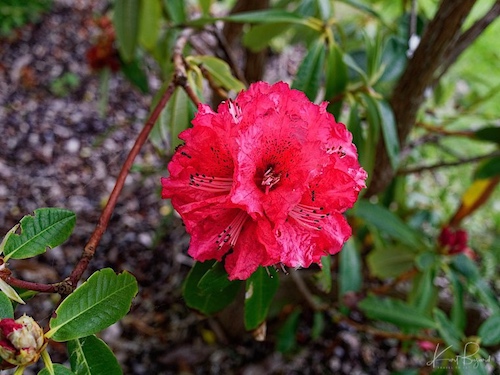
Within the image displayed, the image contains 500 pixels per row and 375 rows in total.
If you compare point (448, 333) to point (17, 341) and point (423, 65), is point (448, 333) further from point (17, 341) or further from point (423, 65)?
point (17, 341)

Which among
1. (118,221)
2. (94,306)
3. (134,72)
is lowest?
(118,221)

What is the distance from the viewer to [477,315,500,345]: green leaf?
107 centimetres

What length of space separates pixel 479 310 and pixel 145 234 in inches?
46.3

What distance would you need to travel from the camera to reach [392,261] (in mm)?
1430

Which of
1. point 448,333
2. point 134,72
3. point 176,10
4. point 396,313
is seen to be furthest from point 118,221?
point 448,333

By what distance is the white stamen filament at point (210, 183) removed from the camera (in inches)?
24.1

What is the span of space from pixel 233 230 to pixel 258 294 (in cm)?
17

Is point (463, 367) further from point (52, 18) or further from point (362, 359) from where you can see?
point (52, 18)

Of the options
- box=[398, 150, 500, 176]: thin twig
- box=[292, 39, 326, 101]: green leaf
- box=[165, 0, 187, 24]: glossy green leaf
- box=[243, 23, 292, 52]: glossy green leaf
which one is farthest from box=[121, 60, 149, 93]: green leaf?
box=[398, 150, 500, 176]: thin twig

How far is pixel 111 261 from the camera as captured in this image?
70.1 inches

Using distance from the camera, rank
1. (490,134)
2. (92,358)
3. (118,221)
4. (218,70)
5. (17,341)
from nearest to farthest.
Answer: (17,341) < (92,358) < (218,70) < (490,134) < (118,221)

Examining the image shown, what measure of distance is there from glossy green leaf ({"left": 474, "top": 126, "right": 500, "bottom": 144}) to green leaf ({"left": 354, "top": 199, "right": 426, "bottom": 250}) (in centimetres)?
30

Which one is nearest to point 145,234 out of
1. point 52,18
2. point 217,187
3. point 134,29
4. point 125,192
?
point 125,192

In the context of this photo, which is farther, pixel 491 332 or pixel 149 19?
pixel 149 19
